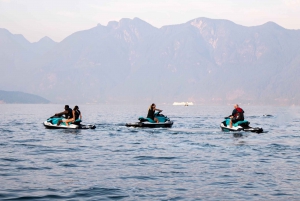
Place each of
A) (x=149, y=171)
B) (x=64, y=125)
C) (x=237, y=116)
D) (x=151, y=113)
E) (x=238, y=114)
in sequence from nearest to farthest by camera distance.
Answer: (x=149, y=171), (x=238, y=114), (x=237, y=116), (x=64, y=125), (x=151, y=113)

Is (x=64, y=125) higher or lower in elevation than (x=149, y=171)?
higher

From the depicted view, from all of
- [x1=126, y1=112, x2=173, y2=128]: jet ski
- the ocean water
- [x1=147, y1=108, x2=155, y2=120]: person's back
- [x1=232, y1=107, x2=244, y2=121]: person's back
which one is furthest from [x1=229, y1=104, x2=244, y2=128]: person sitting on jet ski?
the ocean water

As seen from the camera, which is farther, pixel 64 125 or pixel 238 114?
pixel 64 125

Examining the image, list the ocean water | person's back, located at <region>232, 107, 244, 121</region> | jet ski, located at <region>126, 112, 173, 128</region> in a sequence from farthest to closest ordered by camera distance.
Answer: jet ski, located at <region>126, 112, 173, 128</region> < person's back, located at <region>232, 107, 244, 121</region> < the ocean water

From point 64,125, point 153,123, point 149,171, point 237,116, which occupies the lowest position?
point 149,171

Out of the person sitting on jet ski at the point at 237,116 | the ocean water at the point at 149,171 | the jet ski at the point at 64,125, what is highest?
the person sitting on jet ski at the point at 237,116

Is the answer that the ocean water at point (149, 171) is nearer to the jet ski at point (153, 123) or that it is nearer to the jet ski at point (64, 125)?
the jet ski at point (64, 125)

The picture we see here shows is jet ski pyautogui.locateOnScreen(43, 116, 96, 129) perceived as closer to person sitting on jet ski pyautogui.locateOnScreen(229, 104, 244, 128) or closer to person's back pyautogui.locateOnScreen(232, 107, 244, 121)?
person sitting on jet ski pyautogui.locateOnScreen(229, 104, 244, 128)

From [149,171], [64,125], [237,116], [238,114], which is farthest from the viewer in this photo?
[64,125]

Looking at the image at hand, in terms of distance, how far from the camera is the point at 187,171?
20.8m

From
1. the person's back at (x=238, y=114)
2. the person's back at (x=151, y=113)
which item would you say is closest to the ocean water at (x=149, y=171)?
the person's back at (x=238, y=114)

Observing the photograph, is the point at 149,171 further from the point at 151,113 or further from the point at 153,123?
the point at 151,113

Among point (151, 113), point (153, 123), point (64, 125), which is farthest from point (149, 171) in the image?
point (151, 113)

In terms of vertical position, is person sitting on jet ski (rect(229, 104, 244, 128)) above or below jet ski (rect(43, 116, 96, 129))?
above
